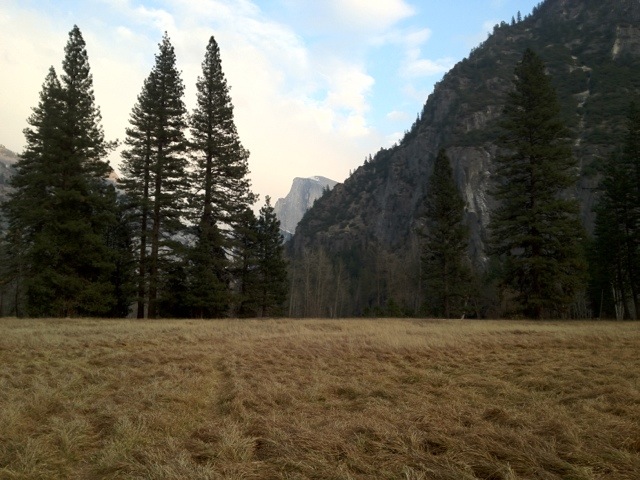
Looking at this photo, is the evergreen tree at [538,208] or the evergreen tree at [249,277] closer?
the evergreen tree at [538,208]

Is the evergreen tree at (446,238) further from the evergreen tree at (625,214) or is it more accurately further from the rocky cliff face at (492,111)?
the rocky cliff face at (492,111)

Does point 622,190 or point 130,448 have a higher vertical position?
point 622,190

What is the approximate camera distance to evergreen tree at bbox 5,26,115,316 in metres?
20.2

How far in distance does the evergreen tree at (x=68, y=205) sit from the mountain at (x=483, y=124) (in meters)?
44.0

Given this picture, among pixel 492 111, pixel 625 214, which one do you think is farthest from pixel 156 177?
pixel 492 111

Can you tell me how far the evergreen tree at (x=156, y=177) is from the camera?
2298 centimetres

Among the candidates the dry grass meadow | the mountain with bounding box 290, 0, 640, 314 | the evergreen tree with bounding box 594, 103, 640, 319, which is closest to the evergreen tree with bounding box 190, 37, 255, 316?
the dry grass meadow

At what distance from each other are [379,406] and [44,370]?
654 centimetres

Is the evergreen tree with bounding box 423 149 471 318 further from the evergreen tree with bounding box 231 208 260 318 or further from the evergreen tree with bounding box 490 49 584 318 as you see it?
the evergreen tree with bounding box 231 208 260 318

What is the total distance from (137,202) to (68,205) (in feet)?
11.5

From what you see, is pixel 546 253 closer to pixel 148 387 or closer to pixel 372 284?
pixel 148 387

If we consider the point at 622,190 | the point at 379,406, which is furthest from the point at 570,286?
the point at 379,406

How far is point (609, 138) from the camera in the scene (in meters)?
96.3

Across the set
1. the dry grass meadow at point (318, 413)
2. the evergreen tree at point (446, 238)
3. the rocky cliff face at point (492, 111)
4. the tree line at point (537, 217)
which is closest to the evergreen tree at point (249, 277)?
the evergreen tree at point (446, 238)
